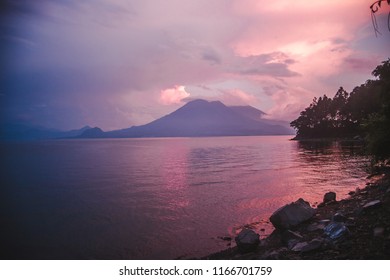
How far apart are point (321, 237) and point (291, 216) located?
3.00m

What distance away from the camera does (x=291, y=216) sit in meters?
11.9

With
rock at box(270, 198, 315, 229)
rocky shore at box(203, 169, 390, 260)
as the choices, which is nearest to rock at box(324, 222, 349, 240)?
rocky shore at box(203, 169, 390, 260)

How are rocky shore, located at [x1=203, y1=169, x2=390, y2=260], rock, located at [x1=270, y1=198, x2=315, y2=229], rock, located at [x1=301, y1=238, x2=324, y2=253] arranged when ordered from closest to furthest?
rocky shore, located at [x1=203, y1=169, x2=390, y2=260]
rock, located at [x1=301, y1=238, x2=324, y2=253]
rock, located at [x1=270, y1=198, x2=315, y2=229]

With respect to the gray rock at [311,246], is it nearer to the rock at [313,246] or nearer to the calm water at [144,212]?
the rock at [313,246]

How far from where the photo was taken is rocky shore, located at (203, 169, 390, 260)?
699 cm

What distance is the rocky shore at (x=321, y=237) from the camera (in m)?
6.99

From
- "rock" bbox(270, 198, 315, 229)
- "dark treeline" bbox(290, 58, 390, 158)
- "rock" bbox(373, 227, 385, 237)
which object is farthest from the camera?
"dark treeline" bbox(290, 58, 390, 158)

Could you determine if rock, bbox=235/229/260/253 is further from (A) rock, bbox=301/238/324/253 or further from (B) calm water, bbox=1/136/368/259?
(A) rock, bbox=301/238/324/253

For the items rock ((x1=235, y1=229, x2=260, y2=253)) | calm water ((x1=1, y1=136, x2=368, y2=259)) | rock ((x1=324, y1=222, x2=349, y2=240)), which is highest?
rock ((x1=324, y1=222, x2=349, y2=240))

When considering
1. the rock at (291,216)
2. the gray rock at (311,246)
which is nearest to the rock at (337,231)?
the gray rock at (311,246)

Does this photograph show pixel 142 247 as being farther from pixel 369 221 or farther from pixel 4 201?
pixel 4 201

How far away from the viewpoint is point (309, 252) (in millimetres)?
7859

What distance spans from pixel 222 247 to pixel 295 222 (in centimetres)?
343
